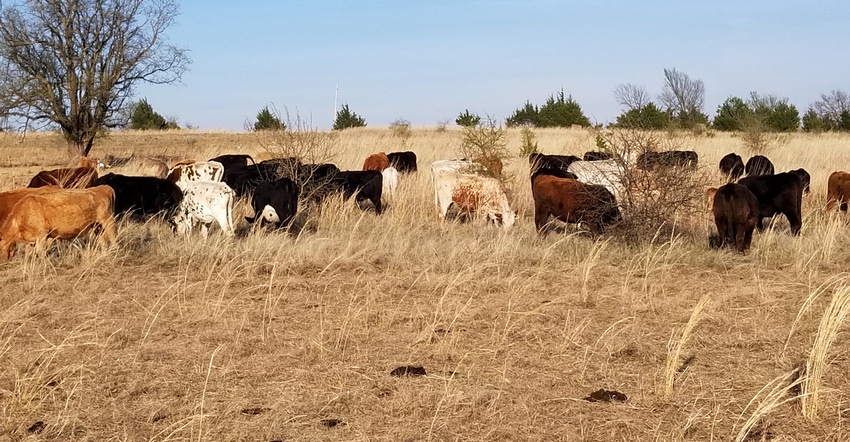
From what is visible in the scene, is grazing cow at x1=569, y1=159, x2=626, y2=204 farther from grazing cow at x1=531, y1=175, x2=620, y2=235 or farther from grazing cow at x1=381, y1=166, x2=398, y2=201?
grazing cow at x1=381, y1=166, x2=398, y2=201

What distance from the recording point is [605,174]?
34.6 ft

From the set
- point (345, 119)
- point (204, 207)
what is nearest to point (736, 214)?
point (204, 207)

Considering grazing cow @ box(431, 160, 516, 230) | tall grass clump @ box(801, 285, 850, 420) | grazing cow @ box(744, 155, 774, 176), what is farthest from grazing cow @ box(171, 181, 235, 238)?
grazing cow @ box(744, 155, 774, 176)

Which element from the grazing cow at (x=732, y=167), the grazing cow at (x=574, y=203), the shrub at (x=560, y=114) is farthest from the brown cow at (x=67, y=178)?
the shrub at (x=560, y=114)

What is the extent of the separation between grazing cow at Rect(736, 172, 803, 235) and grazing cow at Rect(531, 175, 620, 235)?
2158 millimetres

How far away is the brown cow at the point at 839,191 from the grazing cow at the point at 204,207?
9.77m

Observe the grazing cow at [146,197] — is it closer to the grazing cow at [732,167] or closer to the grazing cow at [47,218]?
the grazing cow at [47,218]

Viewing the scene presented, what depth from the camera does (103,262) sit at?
8.49 m

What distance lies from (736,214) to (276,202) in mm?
6276

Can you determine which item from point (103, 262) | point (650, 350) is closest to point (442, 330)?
point (650, 350)

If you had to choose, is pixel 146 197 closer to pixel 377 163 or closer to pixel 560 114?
pixel 377 163

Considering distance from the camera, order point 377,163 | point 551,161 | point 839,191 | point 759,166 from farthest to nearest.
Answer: point 377,163
point 759,166
point 551,161
point 839,191

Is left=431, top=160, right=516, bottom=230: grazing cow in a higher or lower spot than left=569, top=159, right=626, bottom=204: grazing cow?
lower

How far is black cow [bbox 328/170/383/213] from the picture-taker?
13.5 m
